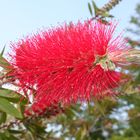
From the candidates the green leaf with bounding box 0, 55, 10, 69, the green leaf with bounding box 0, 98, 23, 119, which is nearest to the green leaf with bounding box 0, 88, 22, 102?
the green leaf with bounding box 0, 98, 23, 119

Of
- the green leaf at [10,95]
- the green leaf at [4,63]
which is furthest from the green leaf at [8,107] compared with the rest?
the green leaf at [4,63]

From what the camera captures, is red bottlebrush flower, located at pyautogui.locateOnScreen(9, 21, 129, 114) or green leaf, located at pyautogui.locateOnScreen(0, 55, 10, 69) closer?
red bottlebrush flower, located at pyautogui.locateOnScreen(9, 21, 129, 114)

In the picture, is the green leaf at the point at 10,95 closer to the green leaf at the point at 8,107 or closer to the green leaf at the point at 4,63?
the green leaf at the point at 8,107

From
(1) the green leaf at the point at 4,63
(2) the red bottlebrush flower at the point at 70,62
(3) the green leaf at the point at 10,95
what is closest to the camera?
(2) the red bottlebrush flower at the point at 70,62

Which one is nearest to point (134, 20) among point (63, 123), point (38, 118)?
point (63, 123)

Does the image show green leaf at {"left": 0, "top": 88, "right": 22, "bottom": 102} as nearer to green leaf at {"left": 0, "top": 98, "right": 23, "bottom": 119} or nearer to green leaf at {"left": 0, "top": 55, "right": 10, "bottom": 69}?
green leaf at {"left": 0, "top": 98, "right": 23, "bottom": 119}

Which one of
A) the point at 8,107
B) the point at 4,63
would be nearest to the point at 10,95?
the point at 8,107
